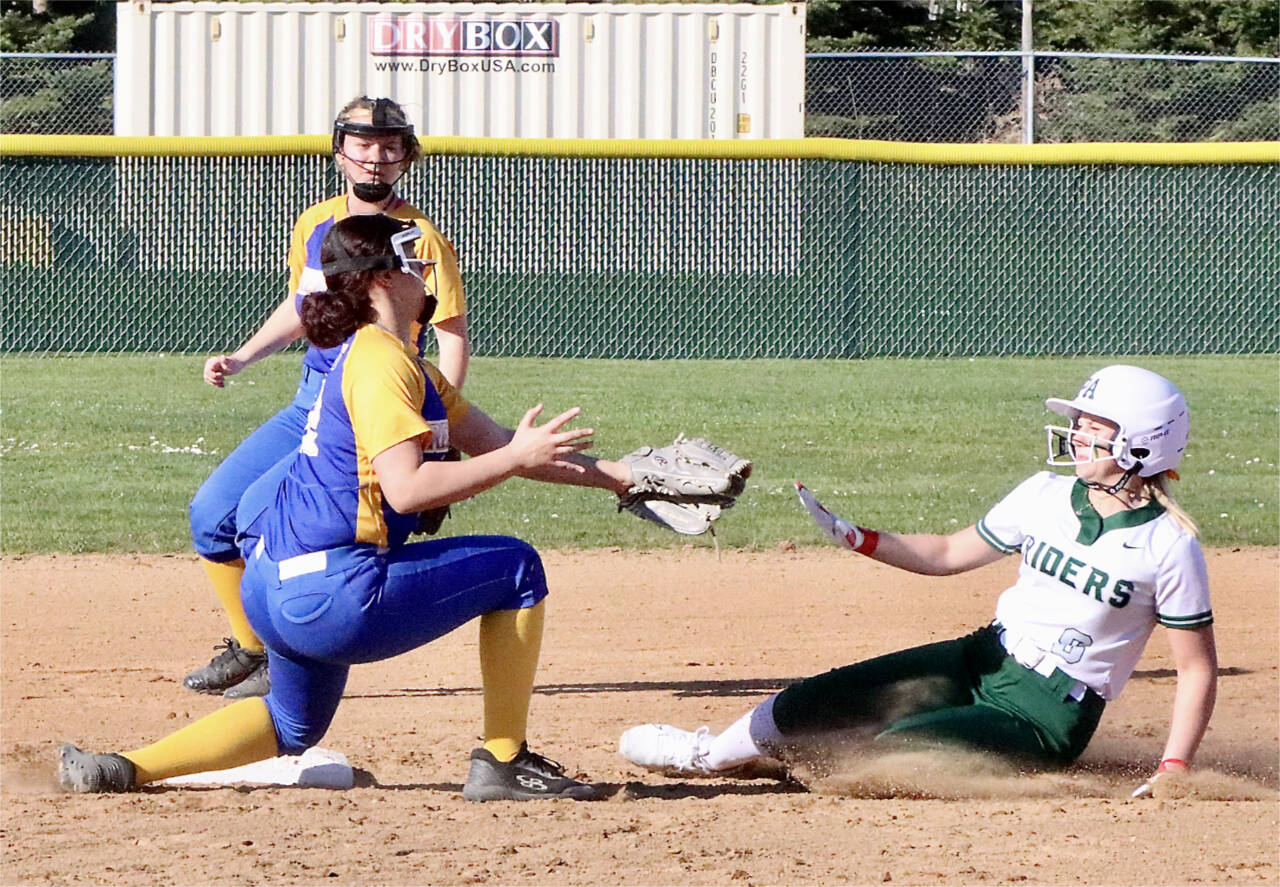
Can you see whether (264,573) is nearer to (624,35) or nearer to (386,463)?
(386,463)

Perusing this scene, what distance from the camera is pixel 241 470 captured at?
5.25m

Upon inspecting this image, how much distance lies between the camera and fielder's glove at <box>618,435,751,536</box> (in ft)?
14.0

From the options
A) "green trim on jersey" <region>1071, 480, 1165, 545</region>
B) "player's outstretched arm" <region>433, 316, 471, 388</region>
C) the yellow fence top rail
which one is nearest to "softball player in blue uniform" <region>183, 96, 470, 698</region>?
"player's outstretched arm" <region>433, 316, 471, 388</region>

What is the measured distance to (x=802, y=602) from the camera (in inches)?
286

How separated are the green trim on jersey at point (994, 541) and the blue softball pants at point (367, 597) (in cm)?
119

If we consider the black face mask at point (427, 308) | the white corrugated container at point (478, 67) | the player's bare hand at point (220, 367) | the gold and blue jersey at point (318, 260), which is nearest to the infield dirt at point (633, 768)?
the player's bare hand at point (220, 367)

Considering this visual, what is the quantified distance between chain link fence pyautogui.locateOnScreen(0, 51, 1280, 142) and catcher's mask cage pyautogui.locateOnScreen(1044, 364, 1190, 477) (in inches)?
626

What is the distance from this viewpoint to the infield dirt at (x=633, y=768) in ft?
12.0

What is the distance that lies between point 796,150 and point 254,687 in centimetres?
1013

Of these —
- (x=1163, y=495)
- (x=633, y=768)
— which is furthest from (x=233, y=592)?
(x=1163, y=495)

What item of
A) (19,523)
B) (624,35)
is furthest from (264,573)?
(624,35)

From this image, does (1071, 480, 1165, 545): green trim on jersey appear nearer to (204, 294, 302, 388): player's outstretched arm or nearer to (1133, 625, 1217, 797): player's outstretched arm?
(1133, 625, 1217, 797): player's outstretched arm

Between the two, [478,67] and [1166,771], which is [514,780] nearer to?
[1166,771]

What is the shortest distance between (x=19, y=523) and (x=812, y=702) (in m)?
5.55
